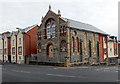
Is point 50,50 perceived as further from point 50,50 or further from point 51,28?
point 51,28

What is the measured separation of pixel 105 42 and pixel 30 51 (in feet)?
71.0

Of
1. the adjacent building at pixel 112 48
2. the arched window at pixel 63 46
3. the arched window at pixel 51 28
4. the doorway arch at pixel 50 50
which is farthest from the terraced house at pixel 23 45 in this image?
the adjacent building at pixel 112 48

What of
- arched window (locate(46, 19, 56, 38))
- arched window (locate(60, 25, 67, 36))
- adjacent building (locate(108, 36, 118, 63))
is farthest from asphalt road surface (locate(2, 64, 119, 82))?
adjacent building (locate(108, 36, 118, 63))

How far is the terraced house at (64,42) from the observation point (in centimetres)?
3435

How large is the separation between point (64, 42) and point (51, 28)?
5.40 metres

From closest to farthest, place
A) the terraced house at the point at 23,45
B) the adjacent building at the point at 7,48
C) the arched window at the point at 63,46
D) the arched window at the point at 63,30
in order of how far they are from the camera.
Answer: the arched window at the point at 63,46
the arched window at the point at 63,30
the terraced house at the point at 23,45
the adjacent building at the point at 7,48

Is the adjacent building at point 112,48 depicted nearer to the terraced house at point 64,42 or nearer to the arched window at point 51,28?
the terraced house at point 64,42

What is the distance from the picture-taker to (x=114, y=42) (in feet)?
172

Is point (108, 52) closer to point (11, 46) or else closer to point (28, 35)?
point (28, 35)

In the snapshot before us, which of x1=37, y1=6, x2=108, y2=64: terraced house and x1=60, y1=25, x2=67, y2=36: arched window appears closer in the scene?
x1=37, y1=6, x2=108, y2=64: terraced house

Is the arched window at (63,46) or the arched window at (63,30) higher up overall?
the arched window at (63,30)

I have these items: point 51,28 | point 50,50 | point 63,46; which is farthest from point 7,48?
point 63,46

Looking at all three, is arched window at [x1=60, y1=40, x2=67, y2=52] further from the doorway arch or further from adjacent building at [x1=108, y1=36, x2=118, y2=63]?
adjacent building at [x1=108, y1=36, x2=118, y2=63]

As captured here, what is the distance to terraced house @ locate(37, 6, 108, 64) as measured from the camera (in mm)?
34350
